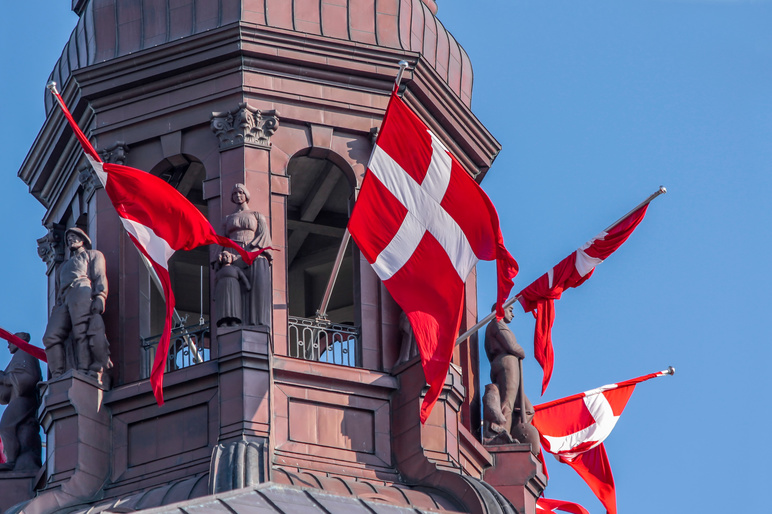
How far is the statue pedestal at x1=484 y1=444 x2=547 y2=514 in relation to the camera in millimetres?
55594

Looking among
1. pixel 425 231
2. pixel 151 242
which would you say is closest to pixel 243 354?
pixel 151 242

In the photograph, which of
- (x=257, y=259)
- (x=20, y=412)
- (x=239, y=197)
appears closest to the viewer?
(x=257, y=259)

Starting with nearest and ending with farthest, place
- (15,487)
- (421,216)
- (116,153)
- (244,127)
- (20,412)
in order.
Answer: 1. (421,216)
2. (15,487)
3. (244,127)
4. (20,412)
5. (116,153)

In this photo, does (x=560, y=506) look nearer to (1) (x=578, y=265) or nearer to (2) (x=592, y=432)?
(2) (x=592, y=432)

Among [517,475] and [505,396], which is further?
[505,396]

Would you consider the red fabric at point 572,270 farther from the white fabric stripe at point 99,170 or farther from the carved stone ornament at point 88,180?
the carved stone ornament at point 88,180

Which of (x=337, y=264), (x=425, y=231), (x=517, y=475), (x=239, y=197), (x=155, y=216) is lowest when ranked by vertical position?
(x=517, y=475)

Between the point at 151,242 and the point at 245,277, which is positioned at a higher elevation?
the point at 151,242

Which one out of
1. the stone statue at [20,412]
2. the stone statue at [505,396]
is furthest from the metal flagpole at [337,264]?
the stone statue at [20,412]

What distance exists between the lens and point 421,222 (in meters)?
54.1

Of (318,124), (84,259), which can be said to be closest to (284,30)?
(318,124)

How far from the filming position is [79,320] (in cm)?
5478

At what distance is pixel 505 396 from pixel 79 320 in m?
7.71

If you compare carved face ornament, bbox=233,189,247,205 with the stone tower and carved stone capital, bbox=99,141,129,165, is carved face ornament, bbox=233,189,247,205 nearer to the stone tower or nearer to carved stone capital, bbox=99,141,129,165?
the stone tower
